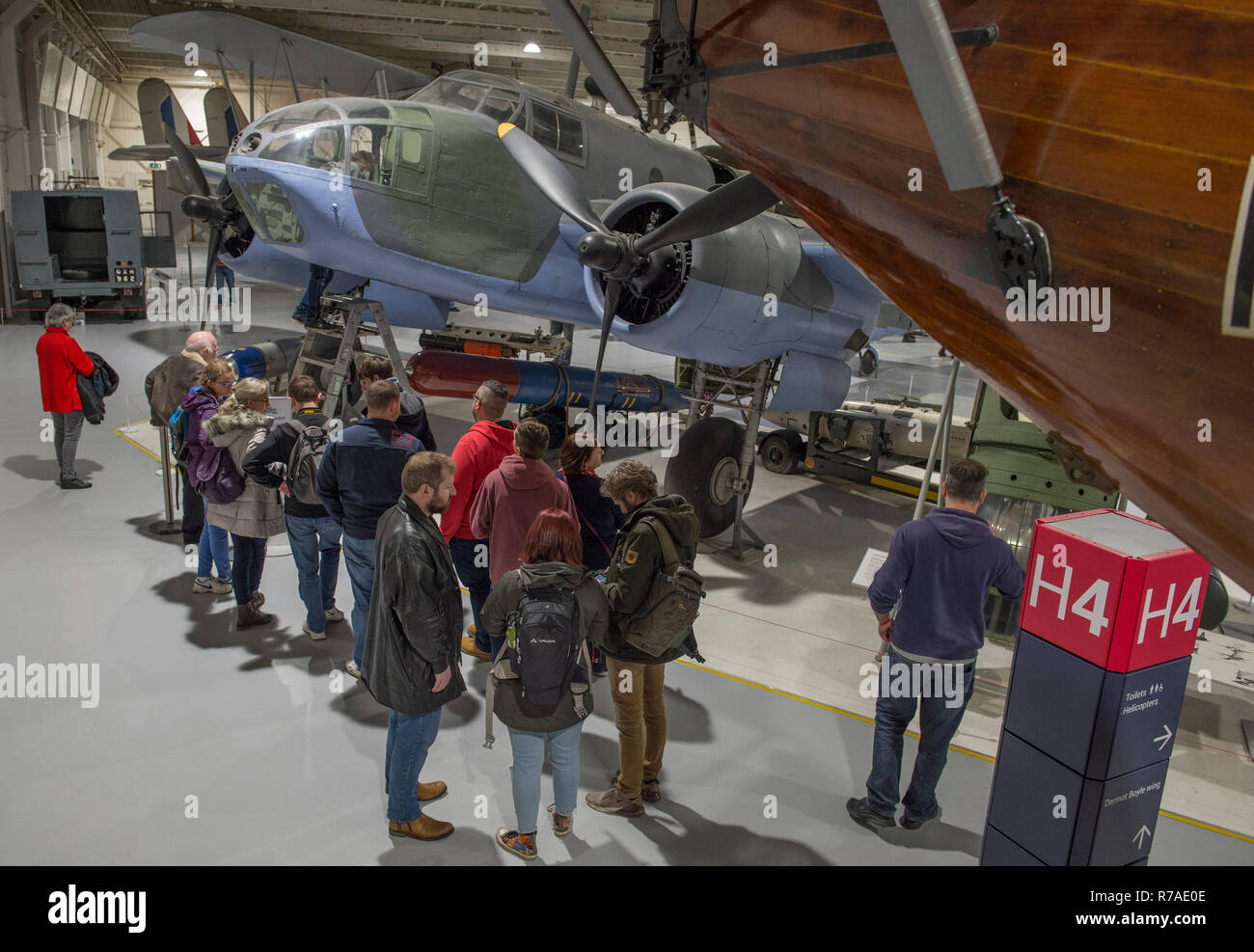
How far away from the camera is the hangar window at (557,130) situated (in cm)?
945

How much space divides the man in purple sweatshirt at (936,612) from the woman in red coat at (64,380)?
26.9 ft

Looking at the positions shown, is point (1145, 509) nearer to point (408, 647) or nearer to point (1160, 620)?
point (1160, 620)

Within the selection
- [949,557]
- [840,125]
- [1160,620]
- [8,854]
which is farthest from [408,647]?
[1160,620]

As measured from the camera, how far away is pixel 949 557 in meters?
4.27

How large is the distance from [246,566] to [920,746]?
4.82m

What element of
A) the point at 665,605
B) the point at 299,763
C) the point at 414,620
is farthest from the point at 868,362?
the point at 414,620

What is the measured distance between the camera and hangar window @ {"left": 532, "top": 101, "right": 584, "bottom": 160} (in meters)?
9.45

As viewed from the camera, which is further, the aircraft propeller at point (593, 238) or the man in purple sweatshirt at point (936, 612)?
the aircraft propeller at point (593, 238)

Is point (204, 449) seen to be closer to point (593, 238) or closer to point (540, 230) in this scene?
point (593, 238)

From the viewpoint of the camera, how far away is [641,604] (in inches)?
167

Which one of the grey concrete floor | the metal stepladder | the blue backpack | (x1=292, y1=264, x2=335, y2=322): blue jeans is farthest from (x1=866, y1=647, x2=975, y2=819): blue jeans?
(x1=292, y1=264, x2=335, y2=322): blue jeans

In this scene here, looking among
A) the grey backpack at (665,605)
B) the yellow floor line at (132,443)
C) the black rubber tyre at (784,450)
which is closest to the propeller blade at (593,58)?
the grey backpack at (665,605)

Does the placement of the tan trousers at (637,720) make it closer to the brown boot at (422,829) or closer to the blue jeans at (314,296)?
the brown boot at (422,829)

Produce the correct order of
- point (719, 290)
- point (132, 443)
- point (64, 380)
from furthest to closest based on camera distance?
point (132, 443)
point (64, 380)
point (719, 290)
